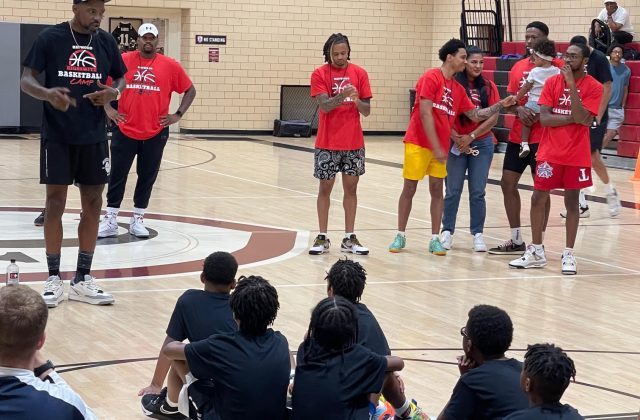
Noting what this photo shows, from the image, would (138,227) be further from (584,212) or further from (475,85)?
(584,212)

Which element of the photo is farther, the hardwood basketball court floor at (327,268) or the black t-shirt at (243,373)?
the hardwood basketball court floor at (327,268)

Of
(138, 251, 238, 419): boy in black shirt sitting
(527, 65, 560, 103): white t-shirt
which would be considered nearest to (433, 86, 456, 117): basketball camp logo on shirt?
(527, 65, 560, 103): white t-shirt

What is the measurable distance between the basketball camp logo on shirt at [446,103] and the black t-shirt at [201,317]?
459 cm

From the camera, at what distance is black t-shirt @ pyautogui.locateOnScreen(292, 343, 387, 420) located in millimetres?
3730

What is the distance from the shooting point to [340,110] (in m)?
8.84

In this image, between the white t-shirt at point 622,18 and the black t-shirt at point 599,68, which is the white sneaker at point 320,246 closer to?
the black t-shirt at point 599,68

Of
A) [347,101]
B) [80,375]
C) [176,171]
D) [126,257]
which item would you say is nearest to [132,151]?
[126,257]

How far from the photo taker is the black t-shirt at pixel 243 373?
3846 mm

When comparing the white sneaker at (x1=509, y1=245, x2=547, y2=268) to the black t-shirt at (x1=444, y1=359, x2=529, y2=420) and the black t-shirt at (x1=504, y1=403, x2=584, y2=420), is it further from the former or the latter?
the black t-shirt at (x1=504, y1=403, x2=584, y2=420)

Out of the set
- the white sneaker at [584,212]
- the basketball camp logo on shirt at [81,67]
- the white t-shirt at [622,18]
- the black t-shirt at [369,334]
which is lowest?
the white sneaker at [584,212]

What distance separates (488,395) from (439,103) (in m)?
5.51

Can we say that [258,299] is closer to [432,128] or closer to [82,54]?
[82,54]

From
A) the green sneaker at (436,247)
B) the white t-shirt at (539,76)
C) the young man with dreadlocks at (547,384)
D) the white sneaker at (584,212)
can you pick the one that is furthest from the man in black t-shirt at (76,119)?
the white sneaker at (584,212)

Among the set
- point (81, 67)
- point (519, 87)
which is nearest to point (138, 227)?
point (81, 67)
